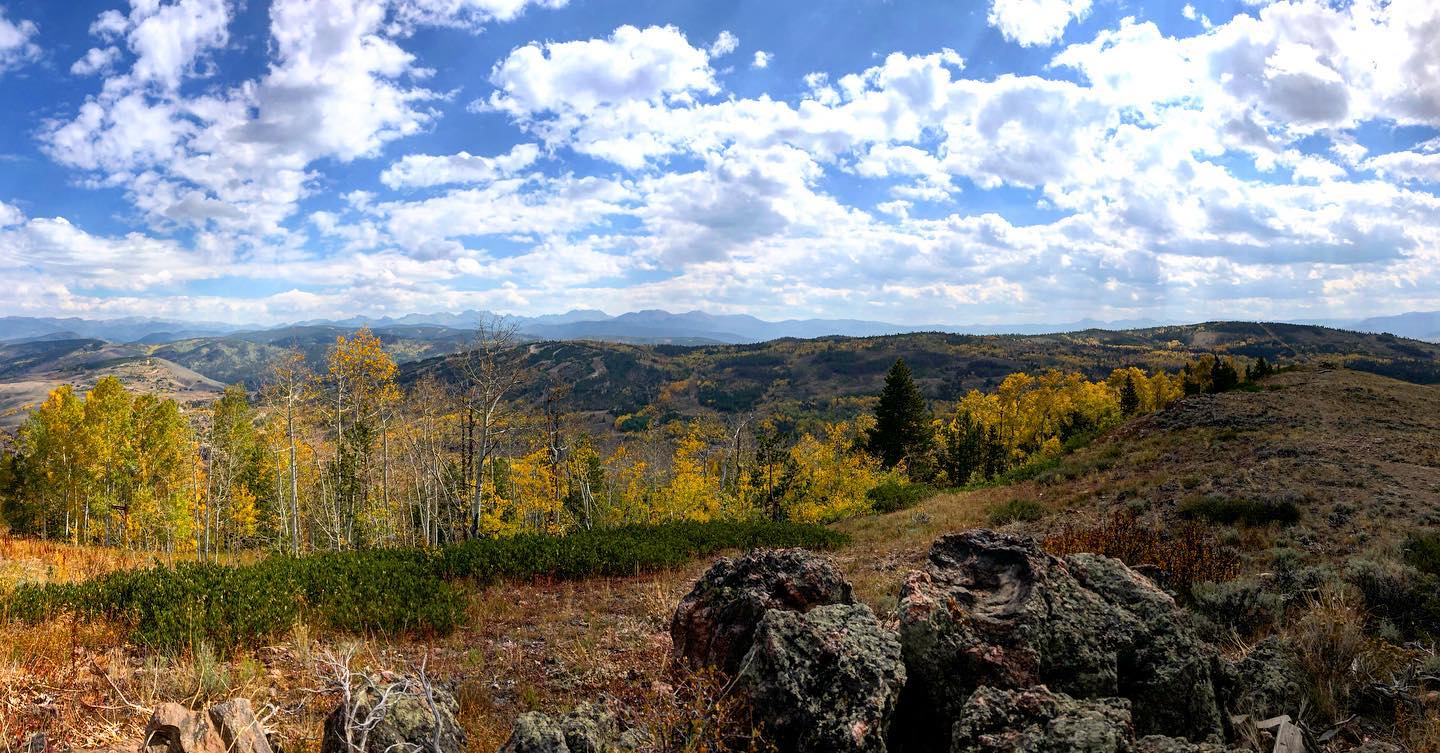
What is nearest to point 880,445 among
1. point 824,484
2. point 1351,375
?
point 824,484

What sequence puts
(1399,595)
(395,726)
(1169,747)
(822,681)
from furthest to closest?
(1399,595), (822,681), (395,726), (1169,747)

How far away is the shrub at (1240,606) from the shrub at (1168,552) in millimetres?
353

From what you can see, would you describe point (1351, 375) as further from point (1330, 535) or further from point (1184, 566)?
point (1184, 566)

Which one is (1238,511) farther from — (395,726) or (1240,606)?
(395,726)

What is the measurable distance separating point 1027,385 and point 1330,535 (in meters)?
51.2

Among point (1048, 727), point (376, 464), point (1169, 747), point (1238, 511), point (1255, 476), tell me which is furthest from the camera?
point (376, 464)

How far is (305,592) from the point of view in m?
9.27

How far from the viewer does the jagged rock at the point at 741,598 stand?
5.41m

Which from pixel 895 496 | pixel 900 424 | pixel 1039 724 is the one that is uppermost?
pixel 1039 724

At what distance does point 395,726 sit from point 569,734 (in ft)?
4.17

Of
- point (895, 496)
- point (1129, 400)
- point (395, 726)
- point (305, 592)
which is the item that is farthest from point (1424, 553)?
point (1129, 400)

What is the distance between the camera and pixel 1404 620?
6449 mm

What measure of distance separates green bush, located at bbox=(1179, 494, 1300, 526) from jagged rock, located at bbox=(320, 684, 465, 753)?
14922mm

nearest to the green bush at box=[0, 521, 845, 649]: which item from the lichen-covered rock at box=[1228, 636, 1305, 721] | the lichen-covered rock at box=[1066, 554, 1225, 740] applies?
the lichen-covered rock at box=[1066, 554, 1225, 740]
